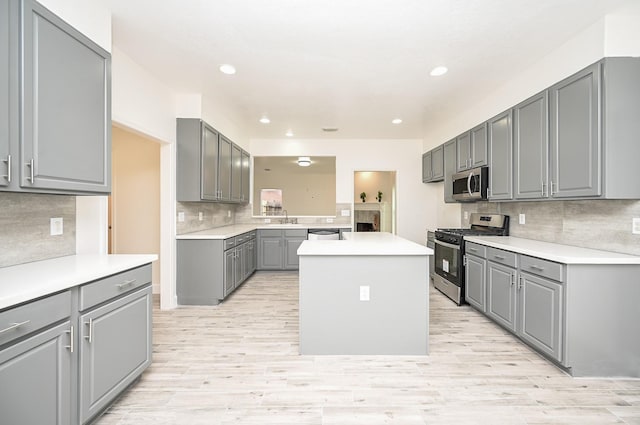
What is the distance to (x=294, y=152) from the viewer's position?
5.94 meters

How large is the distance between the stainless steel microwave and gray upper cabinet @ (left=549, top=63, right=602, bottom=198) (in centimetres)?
100

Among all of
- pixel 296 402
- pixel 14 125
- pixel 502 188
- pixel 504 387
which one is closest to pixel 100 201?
pixel 14 125

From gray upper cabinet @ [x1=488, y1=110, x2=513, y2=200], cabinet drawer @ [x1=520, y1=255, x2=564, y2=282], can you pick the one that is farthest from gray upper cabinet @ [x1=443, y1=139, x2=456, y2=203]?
cabinet drawer @ [x1=520, y1=255, x2=564, y2=282]

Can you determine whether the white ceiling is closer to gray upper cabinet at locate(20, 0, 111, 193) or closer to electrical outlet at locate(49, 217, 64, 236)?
gray upper cabinet at locate(20, 0, 111, 193)

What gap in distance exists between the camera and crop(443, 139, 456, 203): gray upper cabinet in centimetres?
442

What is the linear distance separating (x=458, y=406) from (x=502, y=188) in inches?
91.4

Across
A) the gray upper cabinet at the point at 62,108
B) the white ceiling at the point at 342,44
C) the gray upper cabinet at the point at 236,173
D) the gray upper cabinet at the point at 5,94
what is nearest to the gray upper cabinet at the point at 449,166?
the white ceiling at the point at 342,44

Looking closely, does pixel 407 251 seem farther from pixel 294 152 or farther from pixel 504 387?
pixel 294 152

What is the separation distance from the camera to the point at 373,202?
9211 mm

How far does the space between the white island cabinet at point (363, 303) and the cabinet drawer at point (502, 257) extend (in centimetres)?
86

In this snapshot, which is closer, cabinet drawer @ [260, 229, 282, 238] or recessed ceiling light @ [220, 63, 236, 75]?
recessed ceiling light @ [220, 63, 236, 75]

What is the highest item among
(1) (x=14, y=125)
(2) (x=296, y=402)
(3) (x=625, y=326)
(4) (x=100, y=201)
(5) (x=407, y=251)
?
(1) (x=14, y=125)

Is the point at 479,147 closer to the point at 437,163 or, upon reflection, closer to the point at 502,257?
the point at 437,163

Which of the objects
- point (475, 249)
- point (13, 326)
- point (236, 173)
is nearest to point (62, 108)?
point (13, 326)
